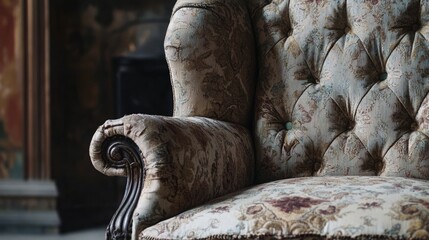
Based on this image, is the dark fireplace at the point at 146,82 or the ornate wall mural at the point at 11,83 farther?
the dark fireplace at the point at 146,82

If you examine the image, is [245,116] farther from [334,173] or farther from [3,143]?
[3,143]

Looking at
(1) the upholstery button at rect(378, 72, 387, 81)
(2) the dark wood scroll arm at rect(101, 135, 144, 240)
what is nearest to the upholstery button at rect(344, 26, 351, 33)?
(1) the upholstery button at rect(378, 72, 387, 81)

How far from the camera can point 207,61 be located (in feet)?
5.74

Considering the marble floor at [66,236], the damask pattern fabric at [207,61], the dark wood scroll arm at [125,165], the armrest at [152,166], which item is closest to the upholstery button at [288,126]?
the damask pattern fabric at [207,61]

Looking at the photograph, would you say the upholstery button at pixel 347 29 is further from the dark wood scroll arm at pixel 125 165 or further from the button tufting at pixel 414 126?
the dark wood scroll arm at pixel 125 165

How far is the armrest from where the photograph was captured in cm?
140

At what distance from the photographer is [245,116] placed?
186 centimetres

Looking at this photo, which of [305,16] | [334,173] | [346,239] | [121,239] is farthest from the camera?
[305,16]

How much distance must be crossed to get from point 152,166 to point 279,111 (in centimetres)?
53

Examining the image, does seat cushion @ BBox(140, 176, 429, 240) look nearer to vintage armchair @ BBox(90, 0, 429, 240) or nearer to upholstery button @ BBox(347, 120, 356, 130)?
vintage armchair @ BBox(90, 0, 429, 240)

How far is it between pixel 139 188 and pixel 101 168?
9cm

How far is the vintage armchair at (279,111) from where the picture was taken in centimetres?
143

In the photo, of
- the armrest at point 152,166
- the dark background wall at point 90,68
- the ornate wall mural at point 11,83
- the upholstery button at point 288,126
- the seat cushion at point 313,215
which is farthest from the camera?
the dark background wall at point 90,68

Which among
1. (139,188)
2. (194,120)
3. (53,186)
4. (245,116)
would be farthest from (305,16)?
(53,186)
